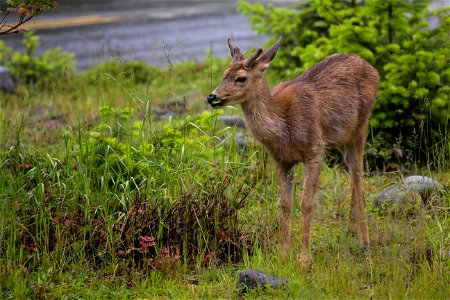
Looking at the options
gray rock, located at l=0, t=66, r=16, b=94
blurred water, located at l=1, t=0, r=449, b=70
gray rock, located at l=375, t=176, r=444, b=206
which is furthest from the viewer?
blurred water, located at l=1, t=0, r=449, b=70

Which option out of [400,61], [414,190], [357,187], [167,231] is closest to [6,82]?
[400,61]

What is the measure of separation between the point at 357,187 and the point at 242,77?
1.58 meters

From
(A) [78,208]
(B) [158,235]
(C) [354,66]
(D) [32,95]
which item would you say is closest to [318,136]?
(C) [354,66]

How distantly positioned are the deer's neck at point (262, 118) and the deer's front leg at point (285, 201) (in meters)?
0.32

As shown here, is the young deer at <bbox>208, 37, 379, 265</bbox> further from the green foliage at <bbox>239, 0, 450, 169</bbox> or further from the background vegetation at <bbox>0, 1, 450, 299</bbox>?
the green foliage at <bbox>239, 0, 450, 169</bbox>

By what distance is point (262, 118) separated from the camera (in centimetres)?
711

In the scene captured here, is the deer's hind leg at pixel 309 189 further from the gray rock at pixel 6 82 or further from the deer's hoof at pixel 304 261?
the gray rock at pixel 6 82

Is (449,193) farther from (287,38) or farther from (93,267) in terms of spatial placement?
(287,38)

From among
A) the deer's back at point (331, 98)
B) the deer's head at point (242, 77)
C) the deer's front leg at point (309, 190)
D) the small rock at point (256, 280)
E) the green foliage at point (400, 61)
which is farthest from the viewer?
the green foliage at point (400, 61)

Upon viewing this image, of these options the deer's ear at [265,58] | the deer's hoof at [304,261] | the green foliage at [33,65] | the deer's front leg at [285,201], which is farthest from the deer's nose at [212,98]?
the green foliage at [33,65]

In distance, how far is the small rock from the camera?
6.04 meters

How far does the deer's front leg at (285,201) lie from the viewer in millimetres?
7051

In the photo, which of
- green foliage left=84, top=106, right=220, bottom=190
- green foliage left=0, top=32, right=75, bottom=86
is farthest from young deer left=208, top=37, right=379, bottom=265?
green foliage left=0, top=32, right=75, bottom=86

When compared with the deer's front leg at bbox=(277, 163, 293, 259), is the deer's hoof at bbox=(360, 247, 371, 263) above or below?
below
